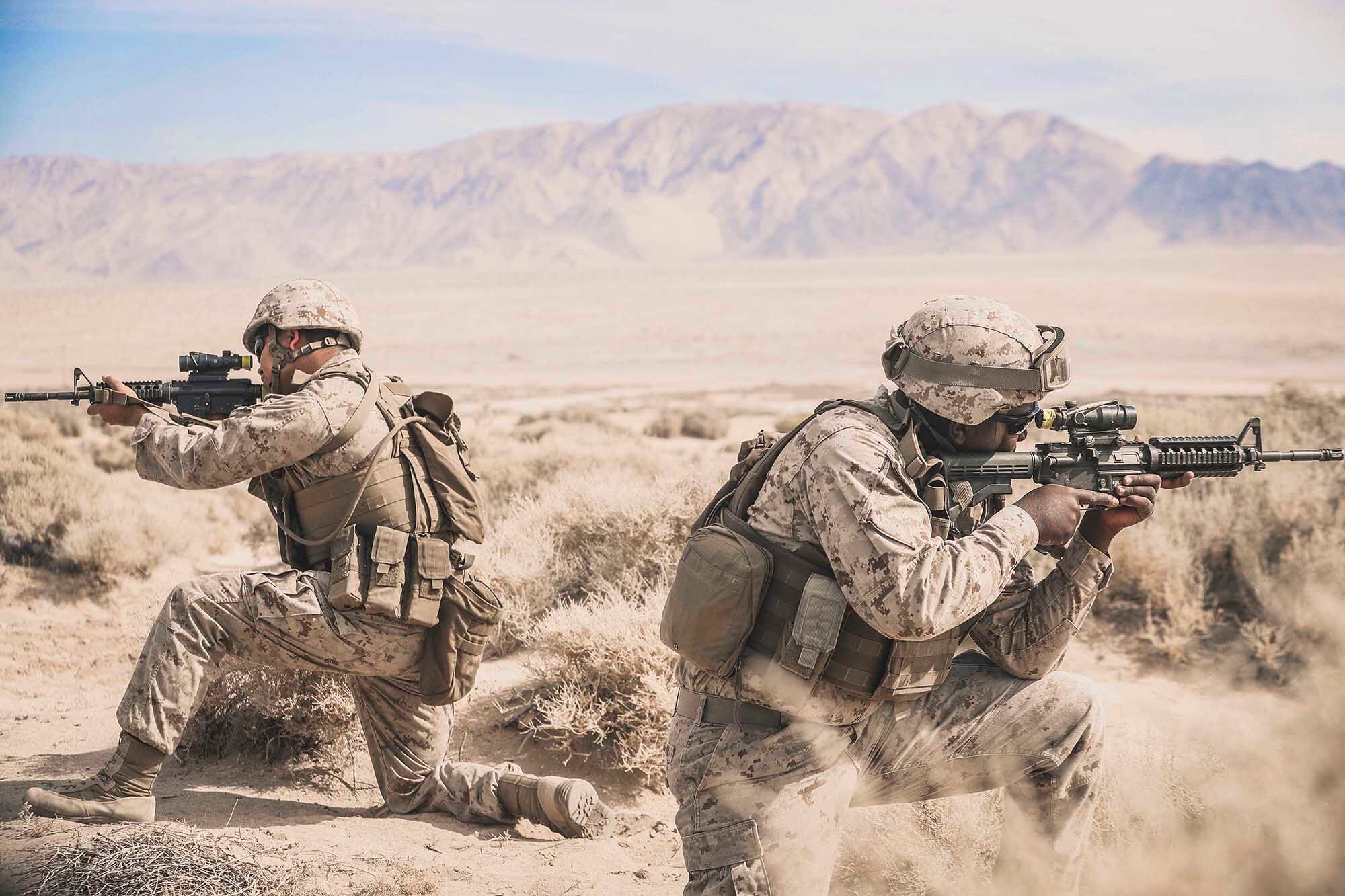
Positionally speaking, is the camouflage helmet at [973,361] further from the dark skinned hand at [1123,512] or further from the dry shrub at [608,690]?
the dry shrub at [608,690]

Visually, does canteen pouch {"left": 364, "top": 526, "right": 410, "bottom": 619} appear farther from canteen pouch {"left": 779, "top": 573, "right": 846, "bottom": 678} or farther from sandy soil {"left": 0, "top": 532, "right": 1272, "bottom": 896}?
canteen pouch {"left": 779, "top": 573, "right": 846, "bottom": 678}

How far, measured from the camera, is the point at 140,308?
55.9 m

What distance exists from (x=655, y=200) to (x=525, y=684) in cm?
18715

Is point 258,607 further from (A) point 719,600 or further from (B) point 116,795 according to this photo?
(A) point 719,600

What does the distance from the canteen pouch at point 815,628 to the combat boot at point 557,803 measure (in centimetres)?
157

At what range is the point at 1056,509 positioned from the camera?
10.5ft

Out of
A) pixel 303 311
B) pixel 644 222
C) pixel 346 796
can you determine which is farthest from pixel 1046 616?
pixel 644 222

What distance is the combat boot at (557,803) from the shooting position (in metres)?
4.23

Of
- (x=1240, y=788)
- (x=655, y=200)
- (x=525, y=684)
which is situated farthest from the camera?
(x=655, y=200)

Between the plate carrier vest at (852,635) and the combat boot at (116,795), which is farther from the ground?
the plate carrier vest at (852,635)

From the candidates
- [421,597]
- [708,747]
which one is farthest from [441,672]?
[708,747]

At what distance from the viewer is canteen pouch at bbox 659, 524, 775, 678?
2.99m

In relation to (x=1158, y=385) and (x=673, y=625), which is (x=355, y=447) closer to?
(x=673, y=625)

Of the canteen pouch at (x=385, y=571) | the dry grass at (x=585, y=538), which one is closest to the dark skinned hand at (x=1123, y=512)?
the canteen pouch at (x=385, y=571)
